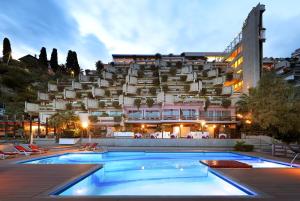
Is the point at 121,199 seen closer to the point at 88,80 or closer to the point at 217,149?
the point at 217,149

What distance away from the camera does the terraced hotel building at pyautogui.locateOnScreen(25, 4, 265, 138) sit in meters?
48.8

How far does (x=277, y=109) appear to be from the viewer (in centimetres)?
2100

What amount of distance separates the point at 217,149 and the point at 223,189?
20.1 m

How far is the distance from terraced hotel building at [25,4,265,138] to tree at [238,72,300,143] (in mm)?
17789

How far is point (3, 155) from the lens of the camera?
20.1m

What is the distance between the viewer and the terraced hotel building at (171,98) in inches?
1919

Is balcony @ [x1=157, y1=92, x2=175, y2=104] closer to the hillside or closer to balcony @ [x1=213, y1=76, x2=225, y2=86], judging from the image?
balcony @ [x1=213, y1=76, x2=225, y2=86]

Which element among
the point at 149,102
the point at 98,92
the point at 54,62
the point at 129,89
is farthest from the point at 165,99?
the point at 54,62

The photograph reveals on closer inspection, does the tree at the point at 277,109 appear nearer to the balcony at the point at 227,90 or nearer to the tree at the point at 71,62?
the balcony at the point at 227,90

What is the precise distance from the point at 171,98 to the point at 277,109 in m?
29.0

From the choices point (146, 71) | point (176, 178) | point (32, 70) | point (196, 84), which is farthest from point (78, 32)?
point (176, 178)

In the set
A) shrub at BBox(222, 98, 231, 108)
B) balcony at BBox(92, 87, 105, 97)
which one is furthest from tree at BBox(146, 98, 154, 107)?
balcony at BBox(92, 87, 105, 97)

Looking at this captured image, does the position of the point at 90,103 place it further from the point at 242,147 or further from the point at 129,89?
the point at 242,147

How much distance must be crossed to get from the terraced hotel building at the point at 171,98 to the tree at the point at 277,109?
17789mm
